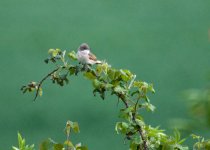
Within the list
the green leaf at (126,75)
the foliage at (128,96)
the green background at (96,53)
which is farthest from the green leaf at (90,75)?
the green background at (96,53)

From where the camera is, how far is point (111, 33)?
13.0 feet

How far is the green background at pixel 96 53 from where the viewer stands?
3.80 m

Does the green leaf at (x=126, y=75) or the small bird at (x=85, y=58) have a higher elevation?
the small bird at (x=85, y=58)

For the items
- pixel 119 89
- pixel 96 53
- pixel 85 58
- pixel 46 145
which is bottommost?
pixel 46 145

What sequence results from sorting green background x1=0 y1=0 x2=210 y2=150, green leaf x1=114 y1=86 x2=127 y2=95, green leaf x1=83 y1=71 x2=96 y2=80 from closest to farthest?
green leaf x1=114 y1=86 x2=127 y2=95
green leaf x1=83 y1=71 x2=96 y2=80
green background x1=0 y1=0 x2=210 y2=150

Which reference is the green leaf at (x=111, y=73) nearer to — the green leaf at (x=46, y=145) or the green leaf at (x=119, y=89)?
the green leaf at (x=119, y=89)

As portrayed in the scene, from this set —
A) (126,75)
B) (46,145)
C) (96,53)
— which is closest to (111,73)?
(126,75)

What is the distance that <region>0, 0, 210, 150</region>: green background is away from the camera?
380 centimetres

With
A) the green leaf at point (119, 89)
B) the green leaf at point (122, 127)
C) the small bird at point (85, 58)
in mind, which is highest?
the small bird at point (85, 58)

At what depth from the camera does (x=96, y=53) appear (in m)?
3.89

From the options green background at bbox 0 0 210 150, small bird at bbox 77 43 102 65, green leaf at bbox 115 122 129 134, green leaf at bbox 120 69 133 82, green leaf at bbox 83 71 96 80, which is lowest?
green leaf at bbox 115 122 129 134

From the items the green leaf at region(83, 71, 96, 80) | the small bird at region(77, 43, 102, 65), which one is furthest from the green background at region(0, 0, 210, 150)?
the green leaf at region(83, 71, 96, 80)

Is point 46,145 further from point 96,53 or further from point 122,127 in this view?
point 96,53

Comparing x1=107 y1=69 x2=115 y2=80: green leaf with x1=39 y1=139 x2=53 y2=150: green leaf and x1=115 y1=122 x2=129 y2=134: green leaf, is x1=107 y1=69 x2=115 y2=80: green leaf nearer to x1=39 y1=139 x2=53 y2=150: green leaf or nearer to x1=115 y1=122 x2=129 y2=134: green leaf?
x1=115 y1=122 x2=129 y2=134: green leaf
